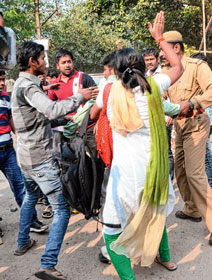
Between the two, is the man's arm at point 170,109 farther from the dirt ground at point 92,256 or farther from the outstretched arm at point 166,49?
the dirt ground at point 92,256

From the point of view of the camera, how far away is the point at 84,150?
103 inches

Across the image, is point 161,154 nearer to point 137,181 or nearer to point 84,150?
point 137,181

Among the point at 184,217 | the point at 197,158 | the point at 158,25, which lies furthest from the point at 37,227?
the point at 158,25

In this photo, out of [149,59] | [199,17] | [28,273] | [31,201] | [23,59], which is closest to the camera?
[23,59]

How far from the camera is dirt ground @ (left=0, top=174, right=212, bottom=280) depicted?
288 centimetres

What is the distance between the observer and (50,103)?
253cm

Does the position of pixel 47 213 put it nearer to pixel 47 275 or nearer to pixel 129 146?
pixel 47 275

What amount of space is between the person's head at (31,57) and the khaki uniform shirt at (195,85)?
4.80ft

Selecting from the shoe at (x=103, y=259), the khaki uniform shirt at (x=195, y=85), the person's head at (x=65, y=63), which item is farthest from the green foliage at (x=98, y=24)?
the shoe at (x=103, y=259)

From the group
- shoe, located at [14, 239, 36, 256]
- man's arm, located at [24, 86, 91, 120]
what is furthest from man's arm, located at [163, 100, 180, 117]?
shoe, located at [14, 239, 36, 256]

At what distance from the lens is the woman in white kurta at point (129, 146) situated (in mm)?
2271

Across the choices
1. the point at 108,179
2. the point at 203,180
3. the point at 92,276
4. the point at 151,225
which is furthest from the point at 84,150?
the point at 203,180

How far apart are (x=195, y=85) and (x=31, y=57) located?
5.51 feet

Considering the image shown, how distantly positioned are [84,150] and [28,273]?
1.36 m
